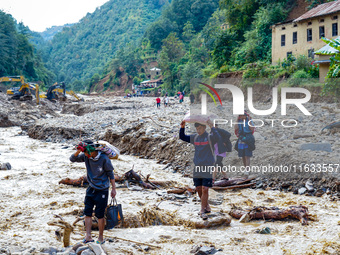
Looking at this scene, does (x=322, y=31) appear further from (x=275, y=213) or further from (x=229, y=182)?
(x=275, y=213)

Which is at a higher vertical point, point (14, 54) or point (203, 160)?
point (14, 54)

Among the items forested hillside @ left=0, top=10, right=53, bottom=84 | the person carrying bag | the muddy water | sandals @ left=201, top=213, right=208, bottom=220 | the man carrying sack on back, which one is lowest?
the muddy water

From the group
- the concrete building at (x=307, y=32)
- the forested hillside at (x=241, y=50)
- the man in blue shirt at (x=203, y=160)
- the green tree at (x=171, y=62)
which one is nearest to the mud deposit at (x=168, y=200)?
the man in blue shirt at (x=203, y=160)

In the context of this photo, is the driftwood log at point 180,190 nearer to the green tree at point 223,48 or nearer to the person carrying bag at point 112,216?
the person carrying bag at point 112,216

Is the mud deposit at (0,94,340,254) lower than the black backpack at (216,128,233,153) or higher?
lower

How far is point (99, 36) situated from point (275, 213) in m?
164

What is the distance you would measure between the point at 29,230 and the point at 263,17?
101 ft

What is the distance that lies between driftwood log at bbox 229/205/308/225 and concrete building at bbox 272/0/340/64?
2147 centimetres

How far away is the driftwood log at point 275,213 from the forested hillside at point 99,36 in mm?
124141

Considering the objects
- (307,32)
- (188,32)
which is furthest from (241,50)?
(188,32)

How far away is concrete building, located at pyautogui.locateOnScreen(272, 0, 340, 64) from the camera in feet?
78.7

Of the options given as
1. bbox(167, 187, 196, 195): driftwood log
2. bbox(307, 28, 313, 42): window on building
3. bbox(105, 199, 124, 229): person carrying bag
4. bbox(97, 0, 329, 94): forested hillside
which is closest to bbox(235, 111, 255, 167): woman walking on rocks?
bbox(167, 187, 196, 195): driftwood log

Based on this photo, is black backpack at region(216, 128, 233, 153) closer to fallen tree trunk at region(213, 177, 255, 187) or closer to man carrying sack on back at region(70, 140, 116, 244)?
fallen tree trunk at region(213, 177, 255, 187)

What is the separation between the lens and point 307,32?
25.6 metres
